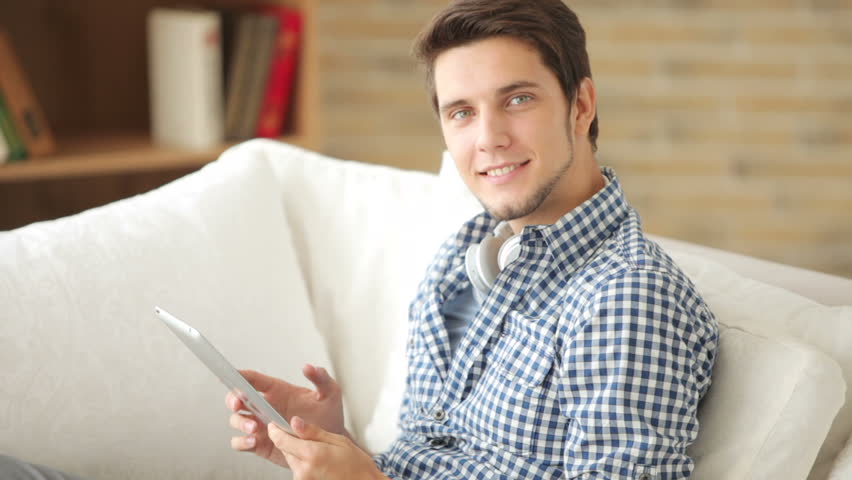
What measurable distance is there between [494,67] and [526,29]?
60mm

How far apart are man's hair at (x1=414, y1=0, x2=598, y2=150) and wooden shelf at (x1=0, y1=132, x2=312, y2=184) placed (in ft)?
4.42

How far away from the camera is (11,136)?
2229 mm

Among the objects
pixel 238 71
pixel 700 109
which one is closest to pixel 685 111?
pixel 700 109

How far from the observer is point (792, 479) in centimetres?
102

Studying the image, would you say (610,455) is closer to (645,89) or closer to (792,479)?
(792,479)

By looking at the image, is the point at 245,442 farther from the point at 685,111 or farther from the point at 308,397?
the point at 685,111

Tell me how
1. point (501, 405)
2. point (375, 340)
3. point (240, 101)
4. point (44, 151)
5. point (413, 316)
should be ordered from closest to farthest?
point (501, 405)
point (413, 316)
point (375, 340)
point (44, 151)
point (240, 101)

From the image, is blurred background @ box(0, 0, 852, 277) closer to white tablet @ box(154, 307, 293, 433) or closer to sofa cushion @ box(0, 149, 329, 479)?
sofa cushion @ box(0, 149, 329, 479)

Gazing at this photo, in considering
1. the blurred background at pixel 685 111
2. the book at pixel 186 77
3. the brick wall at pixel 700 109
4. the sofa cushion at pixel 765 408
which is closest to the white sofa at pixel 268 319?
the sofa cushion at pixel 765 408

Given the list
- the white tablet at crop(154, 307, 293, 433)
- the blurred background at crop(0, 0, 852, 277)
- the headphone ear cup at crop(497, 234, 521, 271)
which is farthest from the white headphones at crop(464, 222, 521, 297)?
the blurred background at crop(0, 0, 852, 277)

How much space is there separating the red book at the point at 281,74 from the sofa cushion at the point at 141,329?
103 cm

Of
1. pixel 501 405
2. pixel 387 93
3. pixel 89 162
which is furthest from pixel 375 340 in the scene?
pixel 387 93

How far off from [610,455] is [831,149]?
7.74 feet

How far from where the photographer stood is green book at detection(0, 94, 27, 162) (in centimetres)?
220
